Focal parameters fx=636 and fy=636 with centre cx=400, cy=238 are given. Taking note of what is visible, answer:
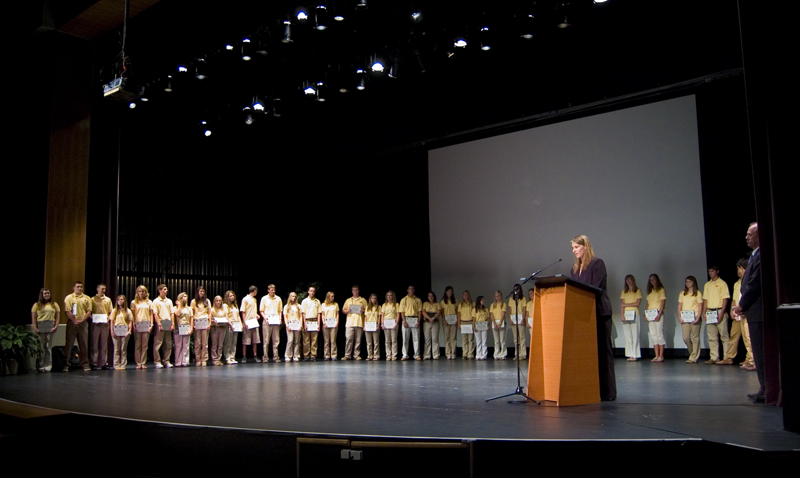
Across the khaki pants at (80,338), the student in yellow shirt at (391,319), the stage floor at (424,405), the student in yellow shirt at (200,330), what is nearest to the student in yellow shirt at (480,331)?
the student in yellow shirt at (391,319)

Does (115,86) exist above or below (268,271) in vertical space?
above

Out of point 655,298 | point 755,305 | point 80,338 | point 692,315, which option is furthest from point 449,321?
point 755,305

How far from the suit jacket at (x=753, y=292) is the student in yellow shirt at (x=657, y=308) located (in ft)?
17.8

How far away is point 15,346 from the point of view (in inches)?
370

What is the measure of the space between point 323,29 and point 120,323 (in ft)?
19.2

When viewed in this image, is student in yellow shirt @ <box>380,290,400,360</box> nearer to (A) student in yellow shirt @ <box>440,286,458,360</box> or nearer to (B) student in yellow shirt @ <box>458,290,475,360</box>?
(A) student in yellow shirt @ <box>440,286,458,360</box>

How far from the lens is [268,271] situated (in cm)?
1477

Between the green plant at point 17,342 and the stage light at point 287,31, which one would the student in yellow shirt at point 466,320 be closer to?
the stage light at point 287,31

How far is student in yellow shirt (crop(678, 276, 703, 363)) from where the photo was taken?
32.2ft

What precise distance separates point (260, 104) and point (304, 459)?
8666 mm

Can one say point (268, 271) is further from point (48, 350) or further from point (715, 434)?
point (715, 434)

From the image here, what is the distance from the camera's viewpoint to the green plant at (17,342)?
30.2 feet

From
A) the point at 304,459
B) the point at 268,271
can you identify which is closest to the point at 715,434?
the point at 304,459

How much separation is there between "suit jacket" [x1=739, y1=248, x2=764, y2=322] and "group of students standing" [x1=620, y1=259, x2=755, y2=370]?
4.44 meters
